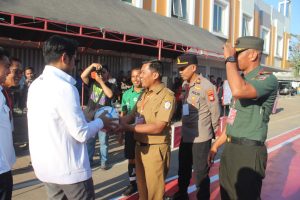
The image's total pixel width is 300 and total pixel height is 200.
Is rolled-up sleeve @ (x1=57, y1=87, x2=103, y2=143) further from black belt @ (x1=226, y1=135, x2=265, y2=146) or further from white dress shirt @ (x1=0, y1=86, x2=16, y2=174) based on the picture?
black belt @ (x1=226, y1=135, x2=265, y2=146)

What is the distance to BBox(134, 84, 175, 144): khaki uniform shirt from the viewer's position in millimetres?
3561

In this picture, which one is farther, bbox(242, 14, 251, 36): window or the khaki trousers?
bbox(242, 14, 251, 36): window

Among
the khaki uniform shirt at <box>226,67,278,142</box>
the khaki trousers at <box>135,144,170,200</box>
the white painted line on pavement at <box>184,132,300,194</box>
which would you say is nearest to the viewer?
the khaki uniform shirt at <box>226,67,278,142</box>

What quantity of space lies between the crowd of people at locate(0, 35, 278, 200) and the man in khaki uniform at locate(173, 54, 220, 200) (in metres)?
0.01

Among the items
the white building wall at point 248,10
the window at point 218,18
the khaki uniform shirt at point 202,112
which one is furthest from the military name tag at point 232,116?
the white building wall at point 248,10

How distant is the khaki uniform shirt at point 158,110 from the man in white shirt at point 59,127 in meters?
1.15

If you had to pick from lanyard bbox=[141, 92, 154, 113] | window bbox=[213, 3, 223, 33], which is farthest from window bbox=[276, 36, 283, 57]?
lanyard bbox=[141, 92, 154, 113]

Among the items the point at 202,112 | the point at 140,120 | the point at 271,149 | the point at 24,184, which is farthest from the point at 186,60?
the point at 271,149

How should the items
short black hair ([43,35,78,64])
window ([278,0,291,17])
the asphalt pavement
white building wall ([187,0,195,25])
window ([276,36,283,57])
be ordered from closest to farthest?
short black hair ([43,35,78,64]) → the asphalt pavement → white building wall ([187,0,195,25]) → window ([276,36,283,57]) → window ([278,0,291,17])

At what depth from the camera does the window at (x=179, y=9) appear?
17698mm

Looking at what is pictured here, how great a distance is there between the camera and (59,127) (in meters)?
2.38

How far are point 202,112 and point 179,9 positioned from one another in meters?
14.6

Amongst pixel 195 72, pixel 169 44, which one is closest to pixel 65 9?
pixel 169 44

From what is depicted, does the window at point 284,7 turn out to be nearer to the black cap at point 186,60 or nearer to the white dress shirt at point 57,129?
the black cap at point 186,60
